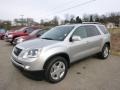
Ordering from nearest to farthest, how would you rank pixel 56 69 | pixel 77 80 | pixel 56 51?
pixel 56 51
pixel 56 69
pixel 77 80

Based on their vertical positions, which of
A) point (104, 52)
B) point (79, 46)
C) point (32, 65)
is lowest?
point (104, 52)

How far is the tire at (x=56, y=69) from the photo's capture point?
3924 millimetres

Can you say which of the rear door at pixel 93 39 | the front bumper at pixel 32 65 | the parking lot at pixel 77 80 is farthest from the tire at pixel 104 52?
the front bumper at pixel 32 65

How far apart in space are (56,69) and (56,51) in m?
0.55

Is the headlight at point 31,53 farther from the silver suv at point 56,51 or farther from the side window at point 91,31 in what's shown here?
the side window at point 91,31

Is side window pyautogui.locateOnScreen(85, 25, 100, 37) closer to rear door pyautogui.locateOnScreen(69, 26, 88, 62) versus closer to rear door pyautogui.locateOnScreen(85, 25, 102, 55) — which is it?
rear door pyautogui.locateOnScreen(85, 25, 102, 55)

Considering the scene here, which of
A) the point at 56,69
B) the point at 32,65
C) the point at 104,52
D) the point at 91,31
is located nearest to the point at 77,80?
the point at 56,69

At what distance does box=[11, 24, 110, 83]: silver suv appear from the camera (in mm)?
3809

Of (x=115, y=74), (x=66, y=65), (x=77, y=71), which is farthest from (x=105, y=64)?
(x=66, y=65)

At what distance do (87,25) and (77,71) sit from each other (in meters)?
1.86

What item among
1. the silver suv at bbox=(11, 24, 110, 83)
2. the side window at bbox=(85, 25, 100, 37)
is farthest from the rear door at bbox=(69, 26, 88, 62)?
the side window at bbox=(85, 25, 100, 37)

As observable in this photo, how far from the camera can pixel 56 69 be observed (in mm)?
4152

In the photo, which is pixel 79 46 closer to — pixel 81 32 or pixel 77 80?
pixel 81 32

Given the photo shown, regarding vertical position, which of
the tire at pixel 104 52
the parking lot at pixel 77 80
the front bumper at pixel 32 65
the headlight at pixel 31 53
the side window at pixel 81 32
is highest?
the side window at pixel 81 32
